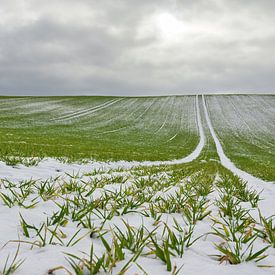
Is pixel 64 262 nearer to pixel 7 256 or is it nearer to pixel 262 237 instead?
pixel 7 256

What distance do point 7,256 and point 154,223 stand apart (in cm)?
203

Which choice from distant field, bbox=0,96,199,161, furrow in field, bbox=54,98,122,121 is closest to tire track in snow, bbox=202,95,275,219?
distant field, bbox=0,96,199,161

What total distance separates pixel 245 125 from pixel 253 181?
206 feet

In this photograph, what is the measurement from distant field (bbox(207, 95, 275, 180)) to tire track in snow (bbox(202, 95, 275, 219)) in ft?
3.79

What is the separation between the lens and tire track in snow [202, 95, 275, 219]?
6235 millimetres

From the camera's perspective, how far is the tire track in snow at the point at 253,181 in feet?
20.5

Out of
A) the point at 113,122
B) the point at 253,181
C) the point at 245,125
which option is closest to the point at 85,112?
the point at 113,122

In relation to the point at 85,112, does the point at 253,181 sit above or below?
below

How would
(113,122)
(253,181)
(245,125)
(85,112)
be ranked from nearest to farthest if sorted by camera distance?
1. (253,181)
2. (113,122)
3. (245,125)
4. (85,112)

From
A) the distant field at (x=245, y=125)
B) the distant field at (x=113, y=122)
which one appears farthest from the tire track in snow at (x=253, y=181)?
the distant field at (x=113, y=122)

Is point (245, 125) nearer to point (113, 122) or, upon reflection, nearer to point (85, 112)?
point (113, 122)

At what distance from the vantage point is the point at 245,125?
239 ft

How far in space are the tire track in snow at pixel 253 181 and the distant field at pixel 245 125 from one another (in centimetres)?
115

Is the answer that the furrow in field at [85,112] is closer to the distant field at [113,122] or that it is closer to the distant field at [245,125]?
the distant field at [113,122]
